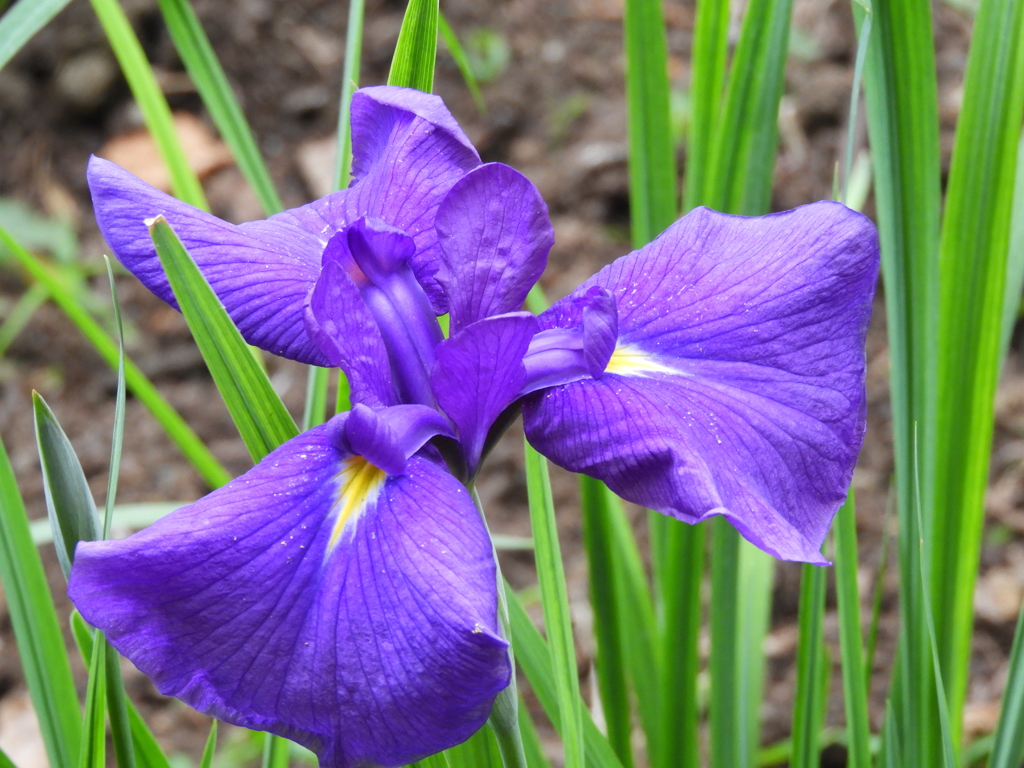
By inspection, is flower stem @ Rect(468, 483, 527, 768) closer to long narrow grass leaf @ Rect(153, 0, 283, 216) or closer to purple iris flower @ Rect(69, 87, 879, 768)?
purple iris flower @ Rect(69, 87, 879, 768)

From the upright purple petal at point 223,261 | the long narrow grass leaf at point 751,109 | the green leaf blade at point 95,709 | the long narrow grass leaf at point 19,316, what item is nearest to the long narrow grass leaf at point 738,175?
the long narrow grass leaf at point 751,109

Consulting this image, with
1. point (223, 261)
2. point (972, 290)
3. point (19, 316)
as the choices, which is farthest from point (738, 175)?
point (19, 316)

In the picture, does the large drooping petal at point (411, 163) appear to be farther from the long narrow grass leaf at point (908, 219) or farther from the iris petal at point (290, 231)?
the long narrow grass leaf at point (908, 219)

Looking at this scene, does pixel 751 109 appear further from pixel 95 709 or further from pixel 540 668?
pixel 95 709

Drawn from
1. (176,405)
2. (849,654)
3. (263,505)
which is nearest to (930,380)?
(849,654)

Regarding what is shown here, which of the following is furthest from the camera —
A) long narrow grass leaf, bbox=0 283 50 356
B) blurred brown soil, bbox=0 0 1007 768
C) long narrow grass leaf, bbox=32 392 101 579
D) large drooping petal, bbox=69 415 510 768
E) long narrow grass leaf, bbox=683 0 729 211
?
long narrow grass leaf, bbox=0 283 50 356

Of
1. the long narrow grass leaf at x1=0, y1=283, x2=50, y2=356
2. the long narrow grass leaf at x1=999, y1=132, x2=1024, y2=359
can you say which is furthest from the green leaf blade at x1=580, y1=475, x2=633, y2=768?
the long narrow grass leaf at x1=0, y1=283, x2=50, y2=356
